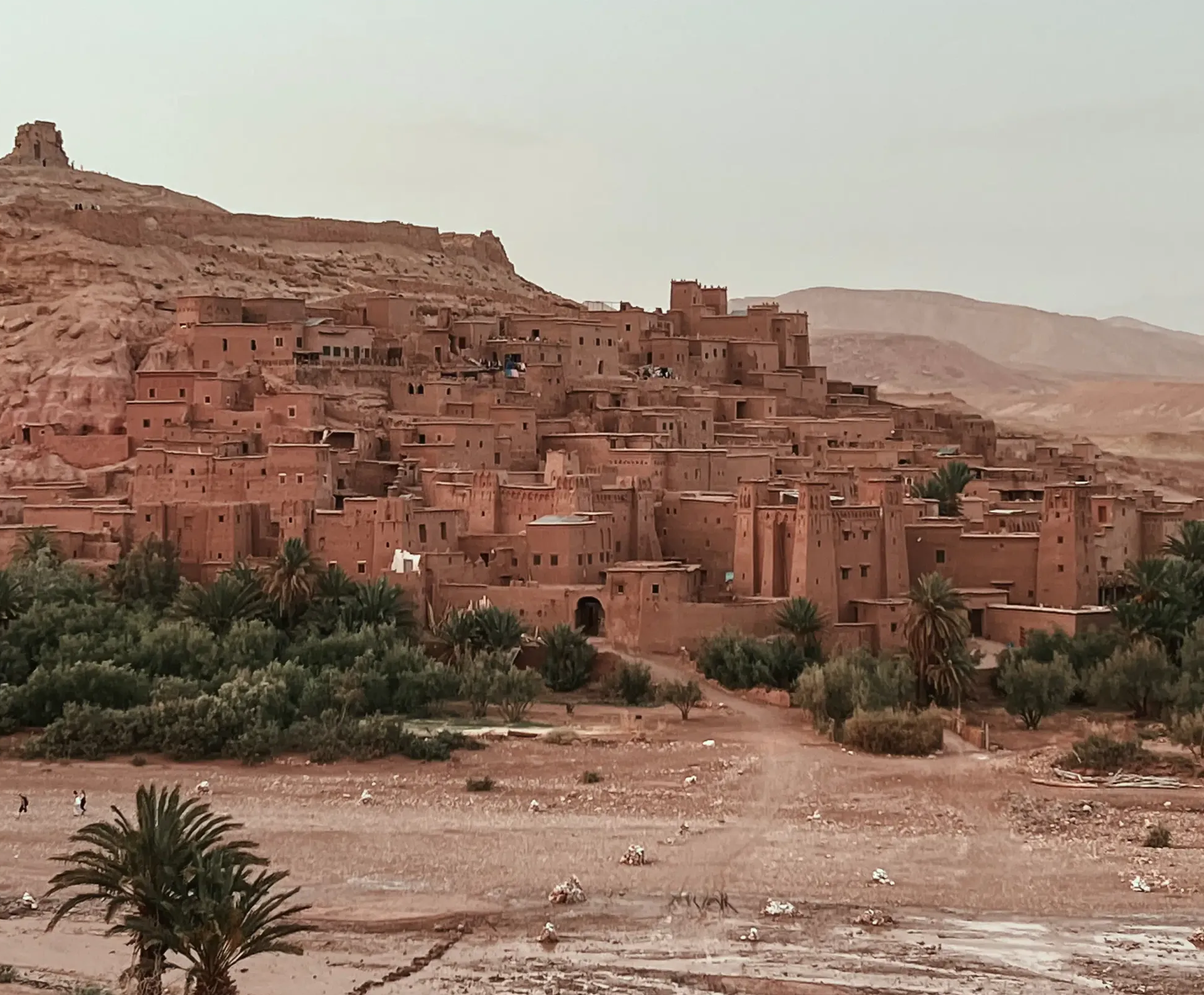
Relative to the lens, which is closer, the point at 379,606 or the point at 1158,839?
the point at 1158,839

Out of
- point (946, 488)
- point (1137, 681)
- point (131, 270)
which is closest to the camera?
point (1137, 681)

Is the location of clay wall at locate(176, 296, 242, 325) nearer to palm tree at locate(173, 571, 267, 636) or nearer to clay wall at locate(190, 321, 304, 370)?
clay wall at locate(190, 321, 304, 370)

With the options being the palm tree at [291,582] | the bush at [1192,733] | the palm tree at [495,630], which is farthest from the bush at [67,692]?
the bush at [1192,733]

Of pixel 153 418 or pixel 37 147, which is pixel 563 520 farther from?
pixel 37 147

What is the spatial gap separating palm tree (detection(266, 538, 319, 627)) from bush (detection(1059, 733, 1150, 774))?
1165 cm

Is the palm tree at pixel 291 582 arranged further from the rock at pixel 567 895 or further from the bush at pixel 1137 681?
the bush at pixel 1137 681

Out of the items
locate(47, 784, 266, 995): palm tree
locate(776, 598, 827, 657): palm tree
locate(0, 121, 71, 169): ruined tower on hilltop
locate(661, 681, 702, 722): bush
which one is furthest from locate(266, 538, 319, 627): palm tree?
locate(0, 121, 71, 169): ruined tower on hilltop

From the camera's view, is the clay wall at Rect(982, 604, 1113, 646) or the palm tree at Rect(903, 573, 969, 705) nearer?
the palm tree at Rect(903, 573, 969, 705)

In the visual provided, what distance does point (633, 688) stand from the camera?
28562 millimetres

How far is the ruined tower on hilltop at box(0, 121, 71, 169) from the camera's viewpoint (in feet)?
163

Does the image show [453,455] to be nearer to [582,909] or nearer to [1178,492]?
[582,909]

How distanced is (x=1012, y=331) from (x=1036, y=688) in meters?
133

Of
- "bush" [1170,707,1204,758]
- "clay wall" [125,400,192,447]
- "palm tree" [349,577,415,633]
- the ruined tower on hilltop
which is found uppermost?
the ruined tower on hilltop

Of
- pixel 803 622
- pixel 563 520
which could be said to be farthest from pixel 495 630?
pixel 803 622
